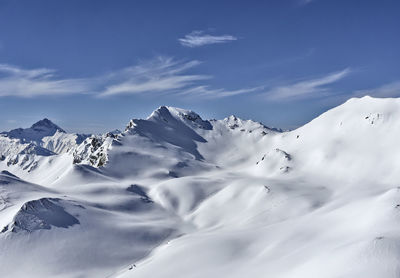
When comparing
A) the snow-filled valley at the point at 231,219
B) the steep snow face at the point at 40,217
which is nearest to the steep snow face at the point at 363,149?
the snow-filled valley at the point at 231,219

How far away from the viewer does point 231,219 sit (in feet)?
444

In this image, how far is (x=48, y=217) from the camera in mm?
117250

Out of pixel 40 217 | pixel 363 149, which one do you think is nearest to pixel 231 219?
pixel 40 217

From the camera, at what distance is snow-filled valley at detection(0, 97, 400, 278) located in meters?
69.2

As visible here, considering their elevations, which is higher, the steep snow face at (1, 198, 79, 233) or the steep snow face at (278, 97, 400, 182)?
the steep snow face at (278, 97, 400, 182)

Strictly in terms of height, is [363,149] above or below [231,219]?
above

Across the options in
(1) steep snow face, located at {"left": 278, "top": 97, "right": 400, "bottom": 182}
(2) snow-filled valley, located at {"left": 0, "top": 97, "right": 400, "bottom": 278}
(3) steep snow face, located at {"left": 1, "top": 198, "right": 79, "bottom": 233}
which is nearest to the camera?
(2) snow-filled valley, located at {"left": 0, "top": 97, "right": 400, "bottom": 278}

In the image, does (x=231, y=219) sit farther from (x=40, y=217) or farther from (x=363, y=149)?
(x=363, y=149)

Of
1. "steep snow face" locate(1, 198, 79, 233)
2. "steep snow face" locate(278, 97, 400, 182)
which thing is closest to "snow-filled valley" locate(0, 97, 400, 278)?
"steep snow face" locate(1, 198, 79, 233)

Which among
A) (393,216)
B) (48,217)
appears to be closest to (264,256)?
(393,216)

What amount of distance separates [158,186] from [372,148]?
3601 inches

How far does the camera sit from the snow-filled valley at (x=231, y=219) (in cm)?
6919

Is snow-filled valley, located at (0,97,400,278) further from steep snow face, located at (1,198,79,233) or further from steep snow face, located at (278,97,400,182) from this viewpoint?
steep snow face, located at (278,97,400,182)

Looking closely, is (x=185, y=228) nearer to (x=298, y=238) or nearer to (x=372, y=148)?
(x=298, y=238)
